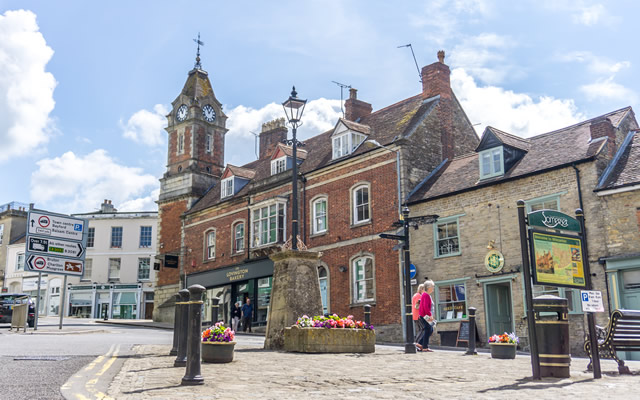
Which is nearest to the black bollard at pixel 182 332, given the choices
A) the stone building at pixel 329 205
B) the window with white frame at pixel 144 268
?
the stone building at pixel 329 205

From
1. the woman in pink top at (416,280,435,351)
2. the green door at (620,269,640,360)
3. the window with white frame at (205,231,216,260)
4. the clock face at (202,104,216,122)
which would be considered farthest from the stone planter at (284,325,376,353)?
the clock face at (202,104,216,122)

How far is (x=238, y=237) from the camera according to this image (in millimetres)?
33188

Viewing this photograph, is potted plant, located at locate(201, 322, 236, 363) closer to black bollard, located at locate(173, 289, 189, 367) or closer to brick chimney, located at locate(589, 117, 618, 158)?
black bollard, located at locate(173, 289, 189, 367)

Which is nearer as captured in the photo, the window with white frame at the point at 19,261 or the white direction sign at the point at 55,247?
the white direction sign at the point at 55,247

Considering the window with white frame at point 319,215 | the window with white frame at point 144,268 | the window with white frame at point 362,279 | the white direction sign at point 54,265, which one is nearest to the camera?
the white direction sign at point 54,265

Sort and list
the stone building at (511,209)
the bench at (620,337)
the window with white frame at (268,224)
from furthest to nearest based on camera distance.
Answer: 1. the window with white frame at (268,224)
2. the stone building at (511,209)
3. the bench at (620,337)

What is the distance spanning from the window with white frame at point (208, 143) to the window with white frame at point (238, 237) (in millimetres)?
8679

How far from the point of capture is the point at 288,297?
13.8 m

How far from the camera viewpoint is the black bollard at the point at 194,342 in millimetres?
7594

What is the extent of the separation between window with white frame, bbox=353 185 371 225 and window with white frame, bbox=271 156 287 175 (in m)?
5.57

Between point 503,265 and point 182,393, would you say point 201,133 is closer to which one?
point 503,265

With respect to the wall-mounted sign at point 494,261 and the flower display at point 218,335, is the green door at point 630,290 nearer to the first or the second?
the wall-mounted sign at point 494,261

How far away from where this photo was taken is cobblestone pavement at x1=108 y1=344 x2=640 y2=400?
7070 mm

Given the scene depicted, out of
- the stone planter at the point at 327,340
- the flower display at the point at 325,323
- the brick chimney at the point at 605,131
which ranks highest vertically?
the brick chimney at the point at 605,131
